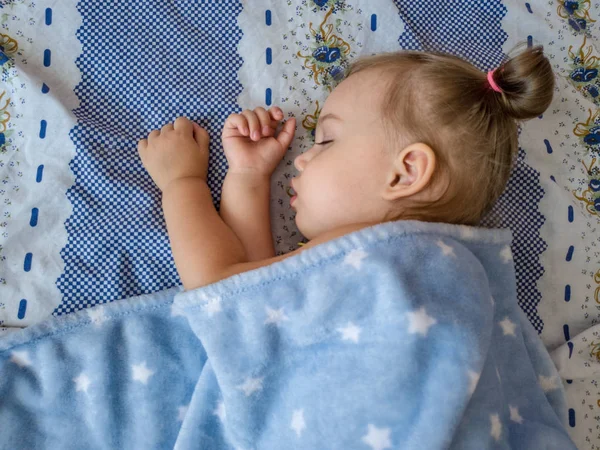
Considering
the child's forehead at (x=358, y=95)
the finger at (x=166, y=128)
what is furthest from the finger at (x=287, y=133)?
the finger at (x=166, y=128)

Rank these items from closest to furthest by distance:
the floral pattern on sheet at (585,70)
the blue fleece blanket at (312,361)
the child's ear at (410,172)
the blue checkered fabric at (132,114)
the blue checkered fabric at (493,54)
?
the blue fleece blanket at (312,361)
the child's ear at (410,172)
the blue checkered fabric at (132,114)
the blue checkered fabric at (493,54)
the floral pattern on sheet at (585,70)

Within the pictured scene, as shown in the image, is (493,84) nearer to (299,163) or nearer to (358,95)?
(358,95)

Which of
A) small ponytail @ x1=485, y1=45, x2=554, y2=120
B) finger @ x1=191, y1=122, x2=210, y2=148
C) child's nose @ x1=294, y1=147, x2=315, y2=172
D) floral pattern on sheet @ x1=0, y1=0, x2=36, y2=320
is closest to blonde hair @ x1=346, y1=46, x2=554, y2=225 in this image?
small ponytail @ x1=485, y1=45, x2=554, y2=120

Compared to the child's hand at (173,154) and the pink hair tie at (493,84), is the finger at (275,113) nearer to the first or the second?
the child's hand at (173,154)

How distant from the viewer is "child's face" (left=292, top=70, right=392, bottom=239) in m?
0.97

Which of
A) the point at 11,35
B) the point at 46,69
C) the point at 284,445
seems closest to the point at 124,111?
the point at 46,69

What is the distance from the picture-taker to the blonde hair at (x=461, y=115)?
95 cm

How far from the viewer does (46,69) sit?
3.80 ft

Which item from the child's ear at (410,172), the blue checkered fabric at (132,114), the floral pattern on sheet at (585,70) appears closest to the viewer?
the child's ear at (410,172)

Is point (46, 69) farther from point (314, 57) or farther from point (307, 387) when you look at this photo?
point (307, 387)

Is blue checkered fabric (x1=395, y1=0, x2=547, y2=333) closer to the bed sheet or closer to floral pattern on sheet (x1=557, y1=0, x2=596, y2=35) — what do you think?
the bed sheet

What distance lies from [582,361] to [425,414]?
484mm

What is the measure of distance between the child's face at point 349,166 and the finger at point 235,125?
0.54 ft

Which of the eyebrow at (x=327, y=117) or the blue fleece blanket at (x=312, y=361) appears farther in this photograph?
the eyebrow at (x=327, y=117)
